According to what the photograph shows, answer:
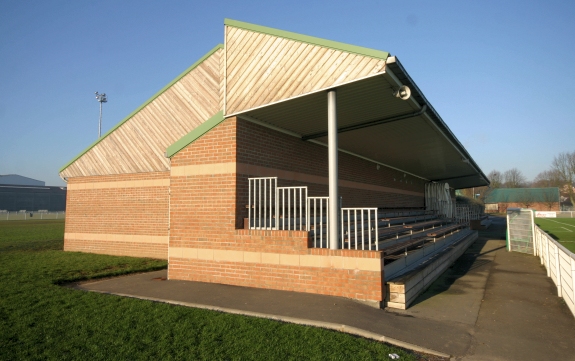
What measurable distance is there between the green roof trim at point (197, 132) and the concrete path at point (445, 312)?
10.1ft

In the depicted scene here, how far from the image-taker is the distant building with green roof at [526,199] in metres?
69.2

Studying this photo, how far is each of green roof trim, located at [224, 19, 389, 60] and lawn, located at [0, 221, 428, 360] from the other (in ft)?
14.6

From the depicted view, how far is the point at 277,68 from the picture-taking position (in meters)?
7.63

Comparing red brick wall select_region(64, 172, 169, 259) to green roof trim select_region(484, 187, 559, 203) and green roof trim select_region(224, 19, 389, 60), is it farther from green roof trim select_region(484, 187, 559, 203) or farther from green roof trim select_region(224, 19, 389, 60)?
green roof trim select_region(484, 187, 559, 203)

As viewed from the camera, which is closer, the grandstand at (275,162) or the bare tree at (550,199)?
the grandstand at (275,162)

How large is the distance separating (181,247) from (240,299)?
2531 millimetres

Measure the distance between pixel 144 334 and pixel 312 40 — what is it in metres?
5.70

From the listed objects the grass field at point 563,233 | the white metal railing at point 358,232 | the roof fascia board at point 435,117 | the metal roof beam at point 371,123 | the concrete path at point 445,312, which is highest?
the roof fascia board at point 435,117

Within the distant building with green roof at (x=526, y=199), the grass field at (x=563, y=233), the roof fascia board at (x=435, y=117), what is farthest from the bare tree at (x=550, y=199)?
the roof fascia board at (x=435, y=117)

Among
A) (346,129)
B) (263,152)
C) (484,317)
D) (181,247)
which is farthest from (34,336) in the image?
(346,129)

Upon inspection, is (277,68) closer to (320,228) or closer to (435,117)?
(320,228)

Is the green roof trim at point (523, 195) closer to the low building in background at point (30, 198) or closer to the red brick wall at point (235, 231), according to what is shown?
the red brick wall at point (235, 231)

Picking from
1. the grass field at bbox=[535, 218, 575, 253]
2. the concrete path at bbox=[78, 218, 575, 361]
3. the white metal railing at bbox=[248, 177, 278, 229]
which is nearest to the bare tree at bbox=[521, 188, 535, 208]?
the grass field at bbox=[535, 218, 575, 253]

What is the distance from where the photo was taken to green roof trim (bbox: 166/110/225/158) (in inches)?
328
